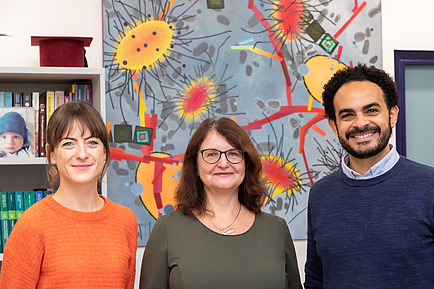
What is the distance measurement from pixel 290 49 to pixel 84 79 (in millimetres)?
1078

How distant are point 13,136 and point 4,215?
0.35 m

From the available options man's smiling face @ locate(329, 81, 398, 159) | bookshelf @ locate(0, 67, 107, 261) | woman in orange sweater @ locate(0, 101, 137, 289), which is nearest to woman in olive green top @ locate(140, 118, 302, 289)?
woman in orange sweater @ locate(0, 101, 137, 289)

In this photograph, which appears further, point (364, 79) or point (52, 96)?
point (52, 96)

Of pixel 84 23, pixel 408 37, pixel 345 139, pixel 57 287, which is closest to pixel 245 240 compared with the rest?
pixel 345 139

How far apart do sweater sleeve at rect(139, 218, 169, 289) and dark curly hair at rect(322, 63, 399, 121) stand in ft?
2.45

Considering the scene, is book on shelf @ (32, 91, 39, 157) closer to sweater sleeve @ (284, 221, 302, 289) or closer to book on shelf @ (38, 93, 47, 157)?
book on shelf @ (38, 93, 47, 157)

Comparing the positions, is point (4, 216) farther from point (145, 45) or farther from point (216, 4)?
point (216, 4)

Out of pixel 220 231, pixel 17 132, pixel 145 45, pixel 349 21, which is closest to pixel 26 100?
pixel 17 132

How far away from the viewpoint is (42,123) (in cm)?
235

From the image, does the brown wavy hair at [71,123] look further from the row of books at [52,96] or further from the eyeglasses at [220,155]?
the row of books at [52,96]

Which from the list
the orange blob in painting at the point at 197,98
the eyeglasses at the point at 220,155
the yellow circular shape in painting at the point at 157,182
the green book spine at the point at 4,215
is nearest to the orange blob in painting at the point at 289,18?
the orange blob in painting at the point at 197,98

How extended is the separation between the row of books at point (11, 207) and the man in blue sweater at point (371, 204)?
127 centimetres

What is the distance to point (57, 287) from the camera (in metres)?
1.57

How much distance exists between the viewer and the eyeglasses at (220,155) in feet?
6.13
